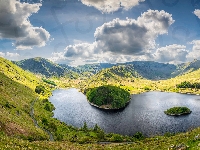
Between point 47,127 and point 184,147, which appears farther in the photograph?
point 47,127

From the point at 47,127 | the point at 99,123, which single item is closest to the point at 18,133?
the point at 47,127

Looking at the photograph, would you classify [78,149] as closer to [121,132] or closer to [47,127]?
[47,127]

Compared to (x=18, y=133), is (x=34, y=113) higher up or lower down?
higher up

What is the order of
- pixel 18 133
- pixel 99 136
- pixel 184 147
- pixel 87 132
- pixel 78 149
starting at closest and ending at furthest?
1. pixel 184 147
2. pixel 78 149
3. pixel 18 133
4. pixel 99 136
5. pixel 87 132

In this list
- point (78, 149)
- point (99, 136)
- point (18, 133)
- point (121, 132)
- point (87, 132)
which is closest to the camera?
point (78, 149)

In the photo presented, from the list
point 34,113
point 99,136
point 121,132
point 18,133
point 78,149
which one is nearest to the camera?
point 78,149

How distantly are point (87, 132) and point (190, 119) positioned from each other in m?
107

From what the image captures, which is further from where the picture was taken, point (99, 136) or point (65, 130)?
point (65, 130)

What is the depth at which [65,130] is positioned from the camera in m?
147

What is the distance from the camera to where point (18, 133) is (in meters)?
95.6

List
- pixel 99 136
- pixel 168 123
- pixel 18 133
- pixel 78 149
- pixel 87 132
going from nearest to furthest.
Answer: pixel 78 149 → pixel 18 133 → pixel 99 136 → pixel 87 132 → pixel 168 123

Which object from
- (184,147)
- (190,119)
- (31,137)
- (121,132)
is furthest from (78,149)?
(190,119)

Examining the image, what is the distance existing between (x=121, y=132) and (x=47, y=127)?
5697 cm

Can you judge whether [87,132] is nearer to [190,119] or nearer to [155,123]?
[155,123]
